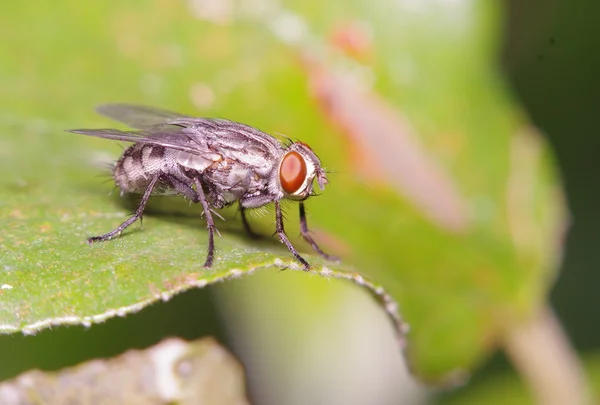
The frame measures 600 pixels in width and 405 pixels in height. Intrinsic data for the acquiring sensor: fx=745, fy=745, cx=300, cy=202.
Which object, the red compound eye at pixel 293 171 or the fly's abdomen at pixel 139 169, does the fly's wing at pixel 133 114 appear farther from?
the red compound eye at pixel 293 171

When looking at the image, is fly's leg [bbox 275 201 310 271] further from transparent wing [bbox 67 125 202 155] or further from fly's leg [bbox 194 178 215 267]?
transparent wing [bbox 67 125 202 155]

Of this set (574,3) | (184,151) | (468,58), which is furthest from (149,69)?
(574,3)

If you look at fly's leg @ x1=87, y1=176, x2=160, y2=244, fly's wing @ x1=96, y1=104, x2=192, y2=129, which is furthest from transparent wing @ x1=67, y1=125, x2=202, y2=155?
fly's leg @ x1=87, y1=176, x2=160, y2=244

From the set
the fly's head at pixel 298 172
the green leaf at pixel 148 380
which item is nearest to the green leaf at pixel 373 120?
the fly's head at pixel 298 172

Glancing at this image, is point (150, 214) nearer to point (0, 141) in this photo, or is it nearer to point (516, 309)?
point (0, 141)

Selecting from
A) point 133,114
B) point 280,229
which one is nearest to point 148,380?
point 280,229

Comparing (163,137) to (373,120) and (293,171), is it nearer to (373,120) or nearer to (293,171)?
(293,171)
